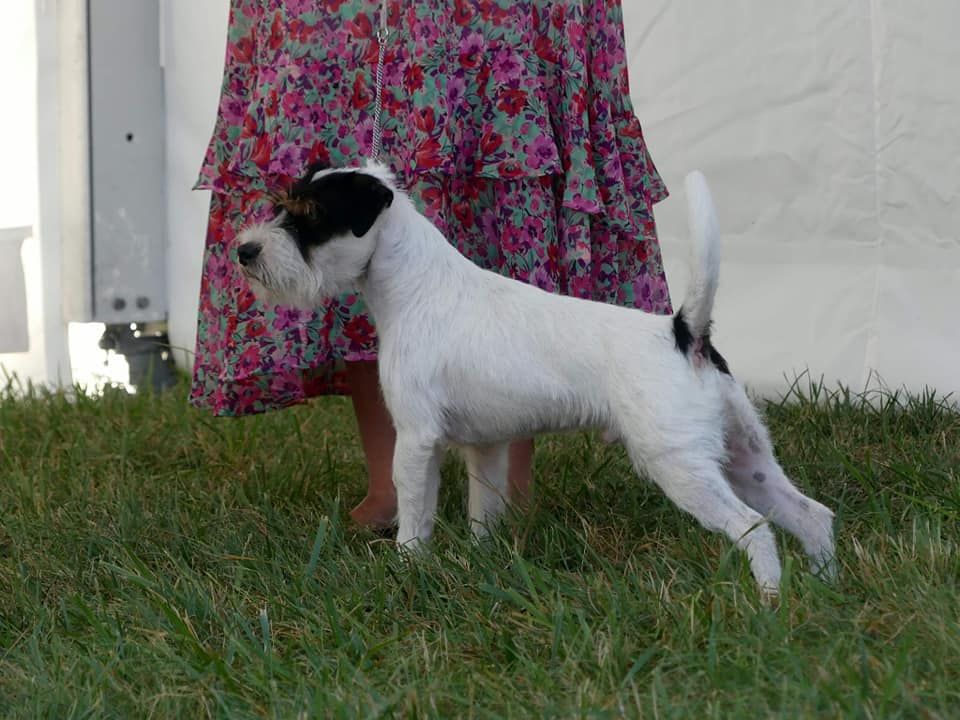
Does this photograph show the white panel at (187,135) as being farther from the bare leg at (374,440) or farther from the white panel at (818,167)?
the bare leg at (374,440)

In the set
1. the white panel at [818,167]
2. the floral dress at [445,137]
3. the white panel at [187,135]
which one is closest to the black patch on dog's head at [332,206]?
the floral dress at [445,137]

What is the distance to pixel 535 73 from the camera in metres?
3.07

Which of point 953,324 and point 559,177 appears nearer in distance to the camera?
point 559,177

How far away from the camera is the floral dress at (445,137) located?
3.04 m

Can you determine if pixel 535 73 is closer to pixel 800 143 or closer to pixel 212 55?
pixel 800 143

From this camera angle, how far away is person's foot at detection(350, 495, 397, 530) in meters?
3.36

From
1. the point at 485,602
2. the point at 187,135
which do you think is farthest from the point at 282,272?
the point at 187,135

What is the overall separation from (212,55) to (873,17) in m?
2.60

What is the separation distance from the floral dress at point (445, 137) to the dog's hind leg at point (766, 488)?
0.67m

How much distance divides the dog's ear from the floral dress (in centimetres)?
37

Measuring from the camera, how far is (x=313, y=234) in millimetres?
2672

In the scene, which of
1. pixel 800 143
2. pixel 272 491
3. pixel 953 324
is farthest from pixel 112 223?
pixel 953 324

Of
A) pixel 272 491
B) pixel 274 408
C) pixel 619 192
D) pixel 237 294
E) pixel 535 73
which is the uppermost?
pixel 535 73

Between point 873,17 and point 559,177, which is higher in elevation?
point 873,17
